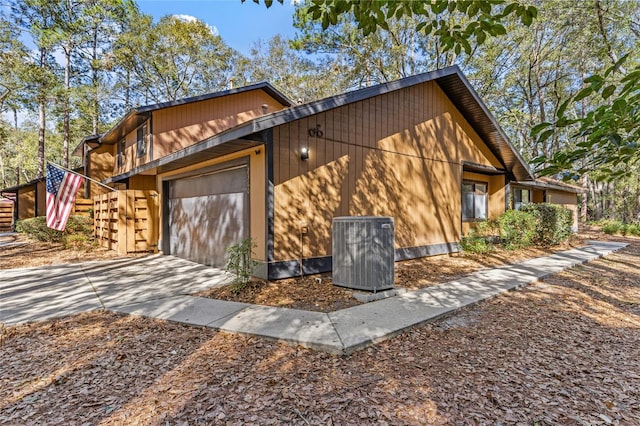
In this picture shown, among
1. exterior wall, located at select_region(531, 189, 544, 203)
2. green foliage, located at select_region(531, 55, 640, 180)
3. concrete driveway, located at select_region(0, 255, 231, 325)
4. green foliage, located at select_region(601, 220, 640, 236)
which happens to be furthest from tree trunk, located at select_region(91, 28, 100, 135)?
green foliage, located at select_region(601, 220, 640, 236)

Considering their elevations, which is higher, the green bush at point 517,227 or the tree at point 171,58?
the tree at point 171,58

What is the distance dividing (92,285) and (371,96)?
22.5 ft

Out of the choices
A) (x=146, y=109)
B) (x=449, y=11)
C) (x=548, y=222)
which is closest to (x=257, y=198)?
(x=449, y=11)

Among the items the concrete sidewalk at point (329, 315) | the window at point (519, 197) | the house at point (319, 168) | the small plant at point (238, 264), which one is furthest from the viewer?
the window at point (519, 197)

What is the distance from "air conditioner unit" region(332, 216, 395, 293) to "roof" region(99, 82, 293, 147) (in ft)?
27.3

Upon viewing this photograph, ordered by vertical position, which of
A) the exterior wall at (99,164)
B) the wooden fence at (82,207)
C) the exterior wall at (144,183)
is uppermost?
the exterior wall at (99,164)

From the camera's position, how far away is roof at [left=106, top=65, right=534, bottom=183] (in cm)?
529

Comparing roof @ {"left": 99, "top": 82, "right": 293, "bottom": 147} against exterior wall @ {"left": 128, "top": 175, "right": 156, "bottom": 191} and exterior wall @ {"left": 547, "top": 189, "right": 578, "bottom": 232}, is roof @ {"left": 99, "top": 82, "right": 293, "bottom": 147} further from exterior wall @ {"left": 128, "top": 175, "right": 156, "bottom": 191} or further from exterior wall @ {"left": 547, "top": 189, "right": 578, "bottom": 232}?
exterior wall @ {"left": 547, "top": 189, "right": 578, "bottom": 232}

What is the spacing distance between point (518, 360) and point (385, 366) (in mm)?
1356

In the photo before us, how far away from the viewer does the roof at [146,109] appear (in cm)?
1002

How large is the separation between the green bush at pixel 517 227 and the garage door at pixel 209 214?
336 inches

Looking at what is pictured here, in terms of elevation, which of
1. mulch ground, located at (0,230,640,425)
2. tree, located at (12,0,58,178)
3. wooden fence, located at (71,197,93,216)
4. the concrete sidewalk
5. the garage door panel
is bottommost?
mulch ground, located at (0,230,640,425)

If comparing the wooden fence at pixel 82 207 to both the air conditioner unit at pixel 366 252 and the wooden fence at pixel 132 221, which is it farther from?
the air conditioner unit at pixel 366 252

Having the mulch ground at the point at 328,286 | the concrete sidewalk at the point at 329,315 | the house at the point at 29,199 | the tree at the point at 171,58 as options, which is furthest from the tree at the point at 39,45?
the mulch ground at the point at 328,286
